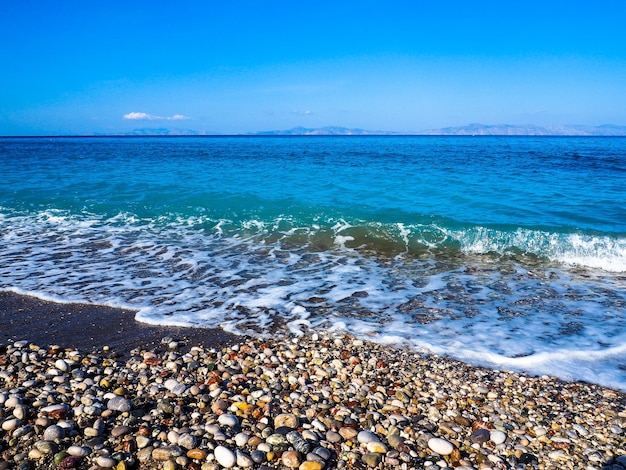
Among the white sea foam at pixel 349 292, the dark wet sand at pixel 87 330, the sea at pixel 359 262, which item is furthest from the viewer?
the sea at pixel 359 262

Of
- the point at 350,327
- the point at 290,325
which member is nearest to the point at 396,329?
the point at 350,327

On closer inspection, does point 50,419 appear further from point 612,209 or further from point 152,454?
point 612,209

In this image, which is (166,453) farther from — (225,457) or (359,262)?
(359,262)

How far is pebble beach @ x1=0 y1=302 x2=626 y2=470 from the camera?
342 cm

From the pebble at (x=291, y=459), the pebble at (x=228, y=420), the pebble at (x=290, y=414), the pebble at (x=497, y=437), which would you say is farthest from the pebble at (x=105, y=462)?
the pebble at (x=497, y=437)

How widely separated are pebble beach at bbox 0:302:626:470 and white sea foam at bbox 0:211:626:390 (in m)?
0.85

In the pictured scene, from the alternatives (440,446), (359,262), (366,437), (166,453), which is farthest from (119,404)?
(359,262)

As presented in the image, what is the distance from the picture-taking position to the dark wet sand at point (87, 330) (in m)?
5.53

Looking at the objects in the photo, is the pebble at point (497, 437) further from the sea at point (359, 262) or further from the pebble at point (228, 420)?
the pebble at point (228, 420)

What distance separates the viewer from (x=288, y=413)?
3.97m

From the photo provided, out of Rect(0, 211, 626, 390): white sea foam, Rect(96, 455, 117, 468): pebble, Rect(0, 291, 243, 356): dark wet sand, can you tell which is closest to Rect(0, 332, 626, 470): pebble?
Rect(96, 455, 117, 468): pebble

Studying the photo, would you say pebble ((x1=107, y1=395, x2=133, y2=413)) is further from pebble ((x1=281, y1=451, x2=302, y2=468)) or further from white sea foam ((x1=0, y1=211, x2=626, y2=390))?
white sea foam ((x1=0, y1=211, x2=626, y2=390))

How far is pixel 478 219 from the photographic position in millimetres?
14094

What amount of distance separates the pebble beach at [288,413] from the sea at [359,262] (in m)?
0.86
